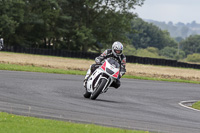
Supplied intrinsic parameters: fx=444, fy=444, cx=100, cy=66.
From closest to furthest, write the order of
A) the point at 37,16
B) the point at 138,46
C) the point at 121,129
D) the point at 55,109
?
the point at 121,129, the point at 55,109, the point at 37,16, the point at 138,46

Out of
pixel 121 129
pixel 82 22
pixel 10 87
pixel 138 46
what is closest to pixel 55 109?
pixel 121 129

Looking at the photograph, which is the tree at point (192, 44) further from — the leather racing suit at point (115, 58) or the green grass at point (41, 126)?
the green grass at point (41, 126)

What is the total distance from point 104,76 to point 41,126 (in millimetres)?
5371

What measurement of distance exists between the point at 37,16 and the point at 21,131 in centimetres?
5012

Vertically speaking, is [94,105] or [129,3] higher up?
[129,3]

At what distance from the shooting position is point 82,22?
201 feet

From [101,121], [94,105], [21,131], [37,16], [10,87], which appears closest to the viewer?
[21,131]

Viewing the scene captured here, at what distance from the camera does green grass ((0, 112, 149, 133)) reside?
7.49 m

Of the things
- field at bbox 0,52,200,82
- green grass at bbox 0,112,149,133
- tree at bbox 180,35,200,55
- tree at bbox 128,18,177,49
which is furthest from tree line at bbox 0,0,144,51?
tree at bbox 180,35,200,55

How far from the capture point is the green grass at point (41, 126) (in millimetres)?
7488

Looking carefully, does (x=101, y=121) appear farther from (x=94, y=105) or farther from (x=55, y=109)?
(x=94, y=105)

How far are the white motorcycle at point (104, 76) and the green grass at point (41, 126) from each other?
4596 millimetres

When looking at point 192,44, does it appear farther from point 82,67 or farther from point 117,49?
point 117,49

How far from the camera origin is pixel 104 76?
13023 mm
